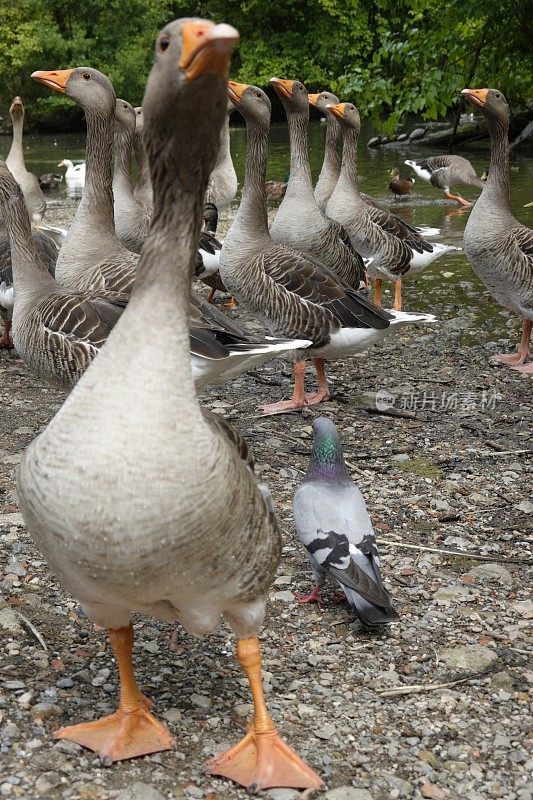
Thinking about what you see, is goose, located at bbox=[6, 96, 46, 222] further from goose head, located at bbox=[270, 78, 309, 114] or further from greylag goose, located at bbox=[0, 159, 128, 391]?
greylag goose, located at bbox=[0, 159, 128, 391]

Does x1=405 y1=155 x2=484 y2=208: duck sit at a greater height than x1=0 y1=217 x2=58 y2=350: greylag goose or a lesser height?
lesser

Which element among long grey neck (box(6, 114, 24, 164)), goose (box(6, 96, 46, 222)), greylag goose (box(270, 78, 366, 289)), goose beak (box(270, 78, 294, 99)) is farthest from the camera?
long grey neck (box(6, 114, 24, 164))

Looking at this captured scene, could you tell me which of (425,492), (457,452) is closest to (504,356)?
(457,452)

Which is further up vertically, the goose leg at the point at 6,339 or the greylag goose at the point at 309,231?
the greylag goose at the point at 309,231

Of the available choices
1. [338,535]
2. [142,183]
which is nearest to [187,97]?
[338,535]

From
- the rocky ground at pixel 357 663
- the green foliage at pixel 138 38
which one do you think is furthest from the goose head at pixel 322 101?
the green foliage at pixel 138 38

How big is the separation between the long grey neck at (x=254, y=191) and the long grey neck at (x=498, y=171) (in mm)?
2475

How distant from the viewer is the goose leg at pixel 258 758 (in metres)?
3.40

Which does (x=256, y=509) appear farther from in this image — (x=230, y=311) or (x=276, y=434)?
(x=230, y=311)

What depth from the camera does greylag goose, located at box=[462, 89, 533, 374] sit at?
9.07 metres

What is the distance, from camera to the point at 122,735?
3518mm

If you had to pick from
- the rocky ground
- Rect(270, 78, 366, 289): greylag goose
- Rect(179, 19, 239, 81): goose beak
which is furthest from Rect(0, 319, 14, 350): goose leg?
Rect(179, 19, 239, 81): goose beak

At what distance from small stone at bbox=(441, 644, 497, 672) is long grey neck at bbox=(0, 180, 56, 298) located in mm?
4127

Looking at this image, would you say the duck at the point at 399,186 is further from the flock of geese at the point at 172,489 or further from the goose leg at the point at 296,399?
the flock of geese at the point at 172,489
